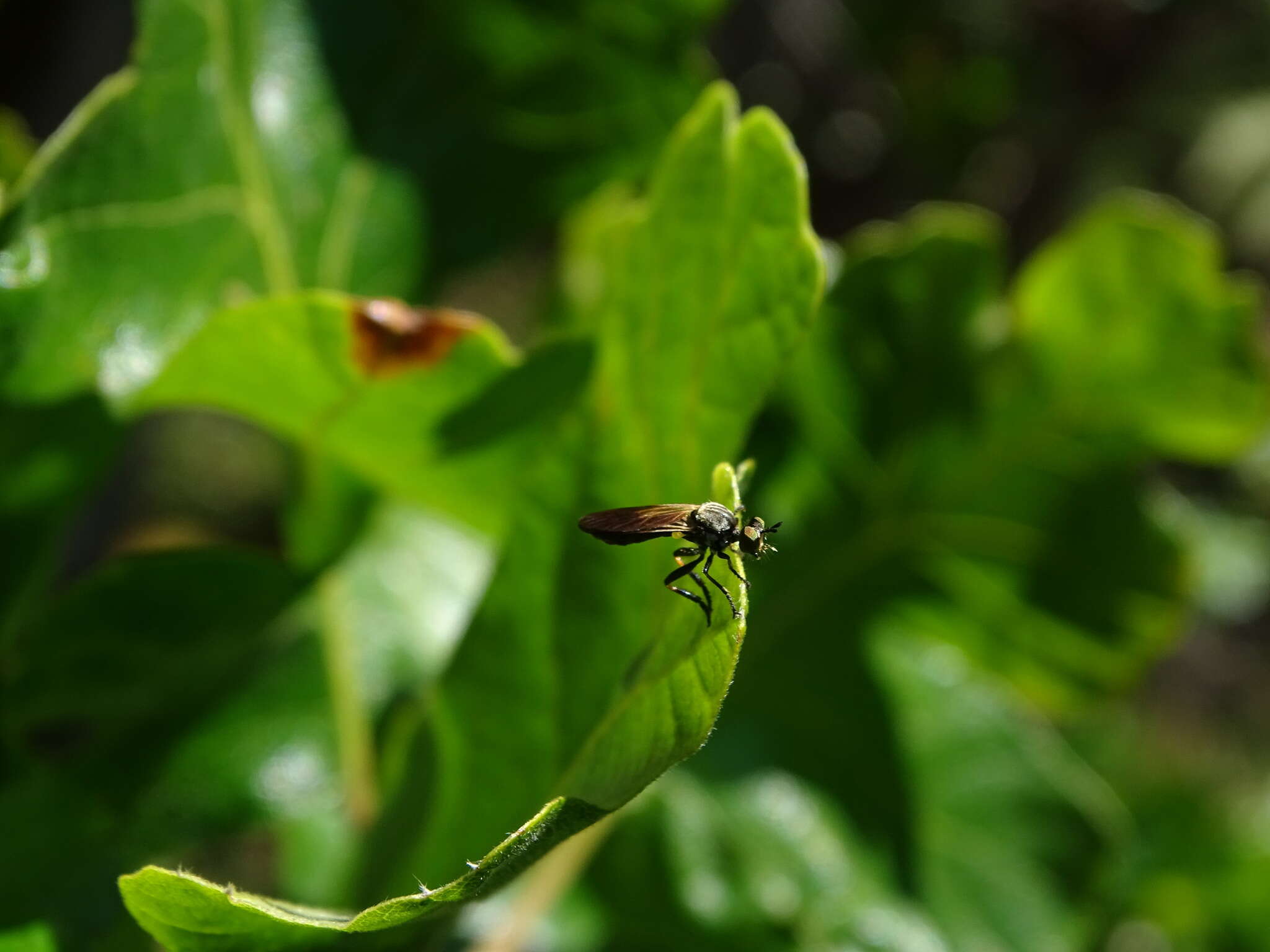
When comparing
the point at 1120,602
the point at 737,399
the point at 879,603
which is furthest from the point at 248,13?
the point at 1120,602

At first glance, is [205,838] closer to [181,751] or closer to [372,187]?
[181,751]

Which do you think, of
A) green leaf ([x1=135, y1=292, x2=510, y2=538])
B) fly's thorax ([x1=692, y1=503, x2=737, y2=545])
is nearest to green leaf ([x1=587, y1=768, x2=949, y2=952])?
green leaf ([x1=135, y1=292, x2=510, y2=538])

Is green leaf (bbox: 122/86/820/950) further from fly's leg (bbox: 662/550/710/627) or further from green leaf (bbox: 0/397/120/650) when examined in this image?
green leaf (bbox: 0/397/120/650)

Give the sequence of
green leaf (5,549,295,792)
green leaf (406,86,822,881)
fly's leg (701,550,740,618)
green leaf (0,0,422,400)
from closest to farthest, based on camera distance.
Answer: fly's leg (701,550,740,618)
green leaf (406,86,822,881)
green leaf (0,0,422,400)
green leaf (5,549,295,792)

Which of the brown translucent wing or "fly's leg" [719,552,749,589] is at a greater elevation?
"fly's leg" [719,552,749,589]

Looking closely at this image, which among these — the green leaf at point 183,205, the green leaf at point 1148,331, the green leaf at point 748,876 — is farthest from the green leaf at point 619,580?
the green leaf at point 1148,331

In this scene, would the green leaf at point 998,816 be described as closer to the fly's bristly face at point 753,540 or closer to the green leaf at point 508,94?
the fly's bristly face at point 753,540

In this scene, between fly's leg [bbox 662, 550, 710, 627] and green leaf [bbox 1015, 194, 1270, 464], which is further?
green leaf [bbox 1015, 194, 1270, 464]
